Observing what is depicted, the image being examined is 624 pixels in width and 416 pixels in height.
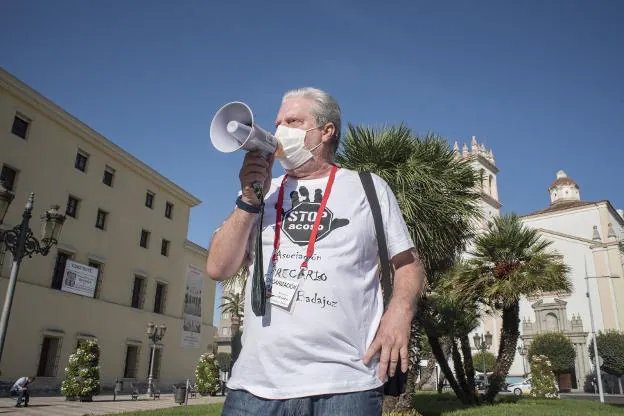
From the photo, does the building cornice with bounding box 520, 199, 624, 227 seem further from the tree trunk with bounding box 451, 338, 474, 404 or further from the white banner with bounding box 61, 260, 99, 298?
the white banner with bounding box 61, 260, 99, 298

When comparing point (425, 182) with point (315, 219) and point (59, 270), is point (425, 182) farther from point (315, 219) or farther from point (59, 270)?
point (59, 270)

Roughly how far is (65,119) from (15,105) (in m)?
→ 2.59

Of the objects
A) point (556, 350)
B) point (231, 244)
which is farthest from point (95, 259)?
point (556, 350)

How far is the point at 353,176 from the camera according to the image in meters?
2.06

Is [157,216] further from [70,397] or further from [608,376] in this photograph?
[608,376]

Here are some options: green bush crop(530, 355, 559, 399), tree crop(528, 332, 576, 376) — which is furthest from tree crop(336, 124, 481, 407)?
tree crop(528, 332, 576, 376)

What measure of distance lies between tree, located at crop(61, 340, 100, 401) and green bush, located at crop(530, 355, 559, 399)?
72.2 ft

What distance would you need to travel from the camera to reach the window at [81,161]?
23.5m

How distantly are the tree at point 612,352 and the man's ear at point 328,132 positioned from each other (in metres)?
43.4

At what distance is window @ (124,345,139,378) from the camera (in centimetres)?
2559

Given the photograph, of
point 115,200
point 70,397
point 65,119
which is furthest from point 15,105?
point 70,397

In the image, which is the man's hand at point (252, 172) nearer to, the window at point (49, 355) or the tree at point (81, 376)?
the tree at point (81, 376)

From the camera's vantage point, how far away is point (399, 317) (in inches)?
67.2

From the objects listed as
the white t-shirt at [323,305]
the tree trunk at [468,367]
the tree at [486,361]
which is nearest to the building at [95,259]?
the tree trunk at [468,367]
